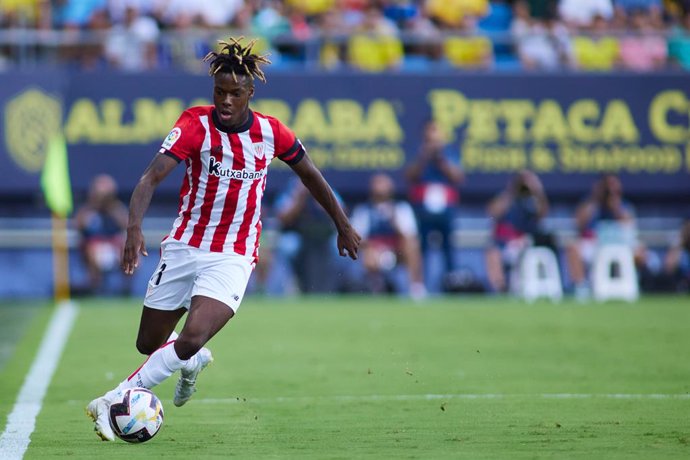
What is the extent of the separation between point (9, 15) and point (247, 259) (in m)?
13.4

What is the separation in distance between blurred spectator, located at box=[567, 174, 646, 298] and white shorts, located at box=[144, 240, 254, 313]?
12.7 meters

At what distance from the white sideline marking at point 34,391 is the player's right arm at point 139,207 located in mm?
1153

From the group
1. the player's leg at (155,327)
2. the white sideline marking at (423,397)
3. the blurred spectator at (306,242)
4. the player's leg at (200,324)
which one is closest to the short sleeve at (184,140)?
the player's leg at (200,324)

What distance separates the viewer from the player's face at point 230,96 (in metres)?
7.57

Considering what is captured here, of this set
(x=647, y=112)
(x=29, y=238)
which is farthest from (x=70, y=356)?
(x=647, y=112)

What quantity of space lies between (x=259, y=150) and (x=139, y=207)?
0.94 meters

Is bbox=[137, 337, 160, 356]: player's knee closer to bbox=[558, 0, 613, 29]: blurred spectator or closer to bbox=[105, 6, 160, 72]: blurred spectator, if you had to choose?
bbox=[105, 6, 160, 72]: blurred spectator

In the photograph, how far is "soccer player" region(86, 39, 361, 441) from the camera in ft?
24.8

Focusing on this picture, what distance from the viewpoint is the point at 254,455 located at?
269 inches

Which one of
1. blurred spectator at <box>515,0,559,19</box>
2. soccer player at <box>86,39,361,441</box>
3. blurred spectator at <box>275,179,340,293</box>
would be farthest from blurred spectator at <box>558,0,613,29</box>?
soccer player at <box>86,39,361,441</box>

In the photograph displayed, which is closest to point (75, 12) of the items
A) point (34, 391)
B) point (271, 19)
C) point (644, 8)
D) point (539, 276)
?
point (271, 19)

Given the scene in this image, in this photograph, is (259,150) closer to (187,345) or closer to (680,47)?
(187,345)

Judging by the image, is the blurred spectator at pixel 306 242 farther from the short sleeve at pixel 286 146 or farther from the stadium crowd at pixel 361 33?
the short sleeve at pixel 286 146

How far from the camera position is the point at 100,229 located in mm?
19891
